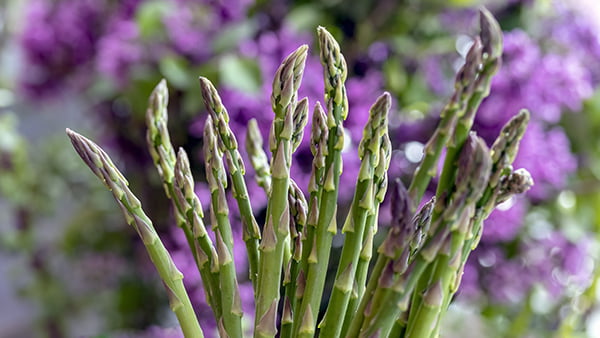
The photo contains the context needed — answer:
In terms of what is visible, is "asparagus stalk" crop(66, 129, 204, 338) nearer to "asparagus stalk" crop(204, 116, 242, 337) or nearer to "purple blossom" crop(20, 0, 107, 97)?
"asparagus stalk" crop(204, 116, 242, 337)

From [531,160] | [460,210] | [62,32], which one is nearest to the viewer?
[460,210]

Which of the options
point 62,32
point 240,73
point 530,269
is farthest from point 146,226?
point 62,32

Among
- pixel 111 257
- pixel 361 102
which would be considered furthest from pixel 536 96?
pixel 111 257

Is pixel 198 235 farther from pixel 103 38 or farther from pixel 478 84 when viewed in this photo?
pixel 103 38

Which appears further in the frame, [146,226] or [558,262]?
[558,262]

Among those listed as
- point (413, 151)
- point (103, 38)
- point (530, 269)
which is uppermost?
point (103, 38)

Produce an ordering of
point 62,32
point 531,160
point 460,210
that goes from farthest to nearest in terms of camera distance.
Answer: point 62,32
point 531,160
point 460,210

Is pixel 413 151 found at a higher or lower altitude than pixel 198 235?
lower
